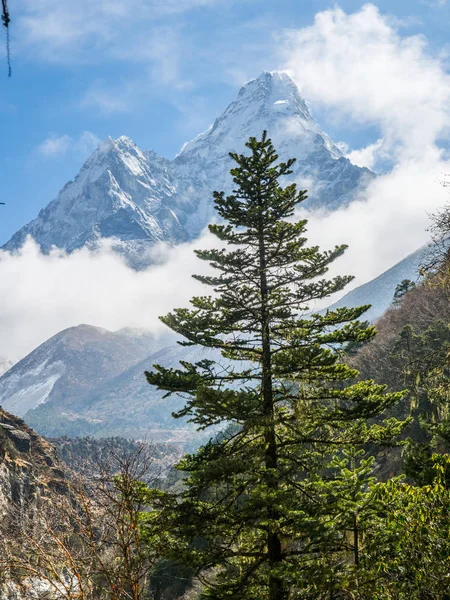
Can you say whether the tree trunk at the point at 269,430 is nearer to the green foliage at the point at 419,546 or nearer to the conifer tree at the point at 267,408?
the conifer tree at the point at 267,408

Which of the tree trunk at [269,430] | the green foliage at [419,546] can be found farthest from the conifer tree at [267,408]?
the green foliage at [419,546]

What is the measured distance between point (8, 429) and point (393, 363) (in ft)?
161

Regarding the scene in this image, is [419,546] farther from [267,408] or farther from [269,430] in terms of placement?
[267,408]

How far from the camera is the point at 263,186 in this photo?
37.1ft

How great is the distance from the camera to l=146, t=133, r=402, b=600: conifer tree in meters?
8.97

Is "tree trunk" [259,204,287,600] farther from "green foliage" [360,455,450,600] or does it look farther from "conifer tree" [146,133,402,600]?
"green foliage" [360,455,450,600]

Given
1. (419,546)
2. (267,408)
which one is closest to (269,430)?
(267,408)

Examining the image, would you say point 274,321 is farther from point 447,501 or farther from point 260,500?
point 447,501

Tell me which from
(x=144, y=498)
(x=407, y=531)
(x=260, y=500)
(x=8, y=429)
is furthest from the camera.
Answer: (x=8, y=429)

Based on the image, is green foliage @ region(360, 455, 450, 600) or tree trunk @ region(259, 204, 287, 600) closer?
green foliage @ region(360, 455, 450, 600)

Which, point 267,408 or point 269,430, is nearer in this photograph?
point 269,430

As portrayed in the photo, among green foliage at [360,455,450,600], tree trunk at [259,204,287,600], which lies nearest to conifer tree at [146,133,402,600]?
tree trunk at [259,204,287,600]

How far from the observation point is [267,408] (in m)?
10.3

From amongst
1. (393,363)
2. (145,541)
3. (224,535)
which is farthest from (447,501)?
(393,363)
